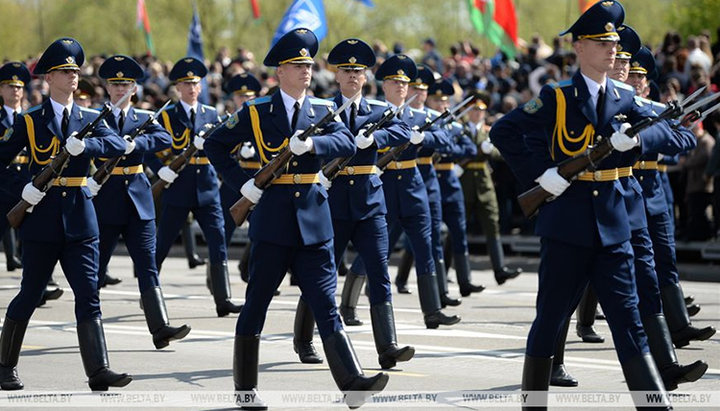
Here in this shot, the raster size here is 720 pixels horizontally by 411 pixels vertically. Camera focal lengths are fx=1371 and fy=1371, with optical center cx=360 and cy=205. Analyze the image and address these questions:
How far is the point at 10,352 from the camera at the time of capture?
8.70 metres

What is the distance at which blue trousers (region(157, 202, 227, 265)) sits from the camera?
1243 centimetres

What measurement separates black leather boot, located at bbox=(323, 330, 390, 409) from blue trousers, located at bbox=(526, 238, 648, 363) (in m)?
0.89

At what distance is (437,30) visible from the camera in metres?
50.7

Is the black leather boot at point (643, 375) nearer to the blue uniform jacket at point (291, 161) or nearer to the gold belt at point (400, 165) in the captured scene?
the blue uniform jacket at point (291, 161)

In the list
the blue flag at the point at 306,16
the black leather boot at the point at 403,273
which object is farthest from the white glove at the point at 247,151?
the black leather boot at the point at 403,273

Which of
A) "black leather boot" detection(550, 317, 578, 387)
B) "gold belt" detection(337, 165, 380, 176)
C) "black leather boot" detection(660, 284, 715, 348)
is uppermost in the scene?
"gold belt" detection(337, 165, 380, 176)

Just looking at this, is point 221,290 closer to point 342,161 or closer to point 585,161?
point 342,161

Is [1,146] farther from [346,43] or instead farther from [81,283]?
[346,43]

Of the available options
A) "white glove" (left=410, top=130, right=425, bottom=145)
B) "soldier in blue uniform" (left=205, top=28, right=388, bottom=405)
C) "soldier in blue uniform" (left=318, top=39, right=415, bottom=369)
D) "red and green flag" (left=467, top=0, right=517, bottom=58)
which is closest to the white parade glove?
"white glove" (left=410, top=130, right=425, bottom=145)

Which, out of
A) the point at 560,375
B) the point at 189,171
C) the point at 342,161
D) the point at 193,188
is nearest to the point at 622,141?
the point at 560,375

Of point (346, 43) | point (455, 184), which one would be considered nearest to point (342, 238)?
point (346, 43)

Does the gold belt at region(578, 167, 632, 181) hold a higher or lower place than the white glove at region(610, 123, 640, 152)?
lower

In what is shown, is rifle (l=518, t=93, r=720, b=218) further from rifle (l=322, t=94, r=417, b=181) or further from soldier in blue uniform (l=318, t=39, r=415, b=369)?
soldier in blue uniform (l=318, t=39, r=415, b=369)

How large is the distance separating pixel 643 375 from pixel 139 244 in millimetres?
5024
